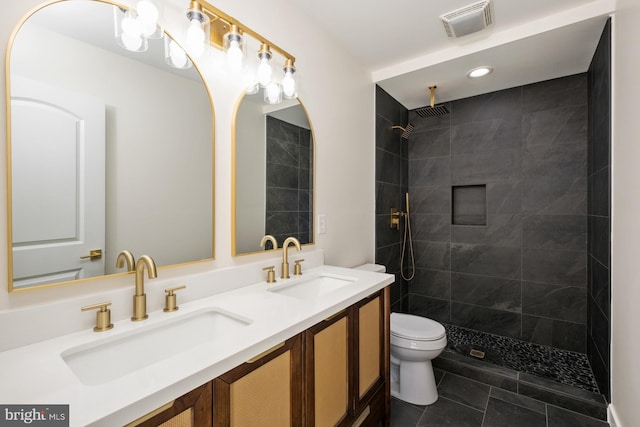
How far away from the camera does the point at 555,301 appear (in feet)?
7.99

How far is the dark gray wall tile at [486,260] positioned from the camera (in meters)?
2.62

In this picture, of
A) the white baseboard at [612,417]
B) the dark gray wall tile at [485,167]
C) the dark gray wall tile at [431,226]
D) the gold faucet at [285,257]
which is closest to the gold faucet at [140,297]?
the gold faucet at [285,257]

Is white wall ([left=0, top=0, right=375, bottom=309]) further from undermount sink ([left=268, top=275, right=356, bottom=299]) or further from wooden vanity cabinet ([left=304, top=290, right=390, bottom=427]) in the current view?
wooden vanity cabinet ([left=304, top=290, right=390, bottom=427])

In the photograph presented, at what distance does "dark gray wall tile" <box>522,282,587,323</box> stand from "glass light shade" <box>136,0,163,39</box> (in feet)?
10.4

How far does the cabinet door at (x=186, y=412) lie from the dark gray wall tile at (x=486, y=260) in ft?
8.95

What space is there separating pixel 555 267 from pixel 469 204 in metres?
0.87

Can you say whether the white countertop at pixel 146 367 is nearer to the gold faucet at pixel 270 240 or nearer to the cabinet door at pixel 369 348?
the cabinet door at pixel 369 348

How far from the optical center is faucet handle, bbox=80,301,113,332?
89 centimetres

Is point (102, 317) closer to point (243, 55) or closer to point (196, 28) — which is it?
point (196, 28)

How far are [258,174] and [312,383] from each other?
3.32 feet

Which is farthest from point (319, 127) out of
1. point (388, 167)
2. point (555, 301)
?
point (555, 301)

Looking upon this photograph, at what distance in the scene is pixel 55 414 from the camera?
533 millimetres

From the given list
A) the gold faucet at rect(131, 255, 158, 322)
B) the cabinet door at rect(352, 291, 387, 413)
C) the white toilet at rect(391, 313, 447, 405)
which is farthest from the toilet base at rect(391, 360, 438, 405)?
the gold faucet at rect(131, 255, 158, 322)

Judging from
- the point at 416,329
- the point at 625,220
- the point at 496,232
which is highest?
the point at 625,220
